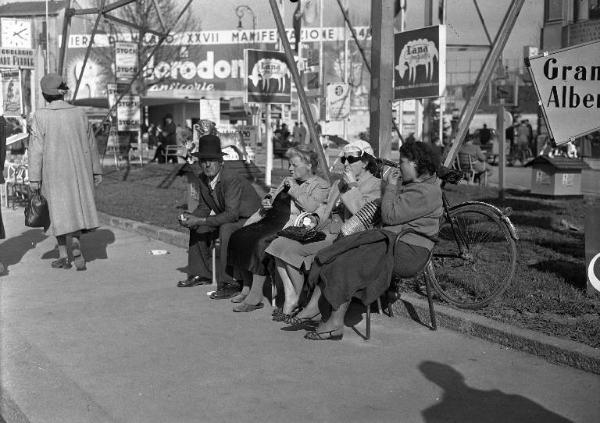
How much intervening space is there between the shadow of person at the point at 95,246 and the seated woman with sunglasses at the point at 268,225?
10.1 ft

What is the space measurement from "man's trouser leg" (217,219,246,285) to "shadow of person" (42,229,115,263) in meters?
2.71

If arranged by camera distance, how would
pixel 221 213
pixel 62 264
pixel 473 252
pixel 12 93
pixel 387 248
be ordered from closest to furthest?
pixel 387 248 < pixel 473 252 < pixel 221 213 < pixel 62 264 < pixel 12 93

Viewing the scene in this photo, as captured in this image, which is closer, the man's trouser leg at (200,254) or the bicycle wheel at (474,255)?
the bicycle wheel at (474,255)

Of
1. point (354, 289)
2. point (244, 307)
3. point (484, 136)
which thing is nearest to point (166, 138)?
point (484, 136)

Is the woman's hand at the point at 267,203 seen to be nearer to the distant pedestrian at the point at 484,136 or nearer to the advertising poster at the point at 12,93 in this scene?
the advertising poster at the point at 12,93

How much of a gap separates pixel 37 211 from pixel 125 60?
13248mm

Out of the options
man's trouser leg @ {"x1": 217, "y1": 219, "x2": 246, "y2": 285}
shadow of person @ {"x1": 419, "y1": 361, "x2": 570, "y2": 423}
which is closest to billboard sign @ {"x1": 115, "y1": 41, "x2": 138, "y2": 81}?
man's trouser leg @ {"x1": 217, "y1": 219, "x2": 246, "y2": 285}

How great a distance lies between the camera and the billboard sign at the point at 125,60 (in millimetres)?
20844

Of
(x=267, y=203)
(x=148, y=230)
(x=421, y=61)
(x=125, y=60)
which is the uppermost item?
(x=125, y=60)

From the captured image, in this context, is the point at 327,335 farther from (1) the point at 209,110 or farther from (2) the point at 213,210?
(1) the point at 209,110

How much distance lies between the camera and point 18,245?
34.7ft

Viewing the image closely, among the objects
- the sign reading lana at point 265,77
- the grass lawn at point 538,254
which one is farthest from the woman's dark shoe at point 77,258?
the sign reading lana at point 265,77

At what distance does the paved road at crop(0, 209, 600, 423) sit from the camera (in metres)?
4.38

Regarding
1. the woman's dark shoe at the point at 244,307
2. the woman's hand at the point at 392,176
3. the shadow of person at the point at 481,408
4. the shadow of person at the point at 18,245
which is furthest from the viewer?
the shadow of person at the point at 18,245
